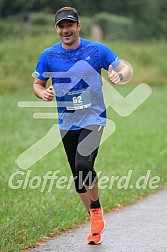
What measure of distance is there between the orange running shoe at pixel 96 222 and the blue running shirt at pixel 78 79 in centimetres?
90

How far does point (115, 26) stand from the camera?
45.2 metres

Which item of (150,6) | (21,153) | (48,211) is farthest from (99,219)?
(150,6)

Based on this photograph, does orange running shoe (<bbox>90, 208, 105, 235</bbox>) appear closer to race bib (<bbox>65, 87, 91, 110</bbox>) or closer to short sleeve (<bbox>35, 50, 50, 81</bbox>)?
race bib (<bbox>65, 87, 91, 110</bbox>)

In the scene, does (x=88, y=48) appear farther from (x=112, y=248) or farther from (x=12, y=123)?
(x=12, y=123)

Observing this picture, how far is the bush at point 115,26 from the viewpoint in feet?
139

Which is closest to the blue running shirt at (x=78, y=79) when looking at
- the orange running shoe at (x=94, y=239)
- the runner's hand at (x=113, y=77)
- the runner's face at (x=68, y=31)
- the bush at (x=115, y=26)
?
the runner's face at (x=68, y=31)

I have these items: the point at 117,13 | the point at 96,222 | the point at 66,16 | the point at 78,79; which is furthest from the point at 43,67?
the point at 117,13

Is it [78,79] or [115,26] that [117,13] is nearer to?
[115,26]

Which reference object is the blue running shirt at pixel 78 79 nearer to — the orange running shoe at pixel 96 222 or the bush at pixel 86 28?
the orange running shoe at pixel 96 222

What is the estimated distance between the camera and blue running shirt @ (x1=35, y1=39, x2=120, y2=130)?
269 inches

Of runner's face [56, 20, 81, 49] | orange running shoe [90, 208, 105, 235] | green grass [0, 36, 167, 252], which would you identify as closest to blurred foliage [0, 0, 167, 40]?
A: green grass [0, 36, 167, 252]

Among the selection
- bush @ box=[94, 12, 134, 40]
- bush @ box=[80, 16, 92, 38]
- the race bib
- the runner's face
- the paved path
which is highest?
the runner's face

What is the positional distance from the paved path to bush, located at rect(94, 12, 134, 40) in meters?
32.2

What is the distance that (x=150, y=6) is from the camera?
50.1 m
